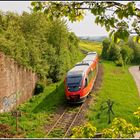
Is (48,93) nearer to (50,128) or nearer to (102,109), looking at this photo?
(102,109)

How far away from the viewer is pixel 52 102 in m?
32.5

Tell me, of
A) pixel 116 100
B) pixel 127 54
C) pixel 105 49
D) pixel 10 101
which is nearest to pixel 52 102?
pixel 10 101

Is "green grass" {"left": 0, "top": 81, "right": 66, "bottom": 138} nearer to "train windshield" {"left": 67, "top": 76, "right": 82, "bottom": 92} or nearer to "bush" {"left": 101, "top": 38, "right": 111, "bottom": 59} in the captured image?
"train windshield" {"left": 67, "top": 76, "right": 82, "bottom": 92}

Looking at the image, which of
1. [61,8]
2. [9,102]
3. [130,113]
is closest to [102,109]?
[130,113]

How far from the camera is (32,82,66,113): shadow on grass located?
29844 millimetres

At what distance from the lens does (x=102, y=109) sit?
2977cm

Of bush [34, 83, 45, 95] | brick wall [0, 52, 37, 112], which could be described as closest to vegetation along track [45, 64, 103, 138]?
brick wall [0, 52, 37, 112]

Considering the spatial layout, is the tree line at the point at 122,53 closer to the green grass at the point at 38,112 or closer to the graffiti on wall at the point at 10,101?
the green grass at the point at 38,112

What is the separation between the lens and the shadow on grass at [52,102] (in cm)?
2984

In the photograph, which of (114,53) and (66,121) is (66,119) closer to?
(66,121)

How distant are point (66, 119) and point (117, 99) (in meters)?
9.11

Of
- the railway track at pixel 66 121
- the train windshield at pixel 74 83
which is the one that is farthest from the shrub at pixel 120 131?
the train windshield at pixel 74 83

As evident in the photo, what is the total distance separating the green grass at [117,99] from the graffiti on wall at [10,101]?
233 inches

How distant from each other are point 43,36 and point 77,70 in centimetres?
1186
